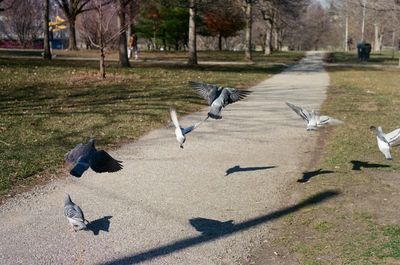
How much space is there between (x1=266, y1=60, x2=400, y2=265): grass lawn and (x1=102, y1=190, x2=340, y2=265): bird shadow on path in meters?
0.13

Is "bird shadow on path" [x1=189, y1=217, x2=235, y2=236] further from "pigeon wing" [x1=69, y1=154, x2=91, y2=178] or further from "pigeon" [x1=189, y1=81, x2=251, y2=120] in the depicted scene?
"pigeon wing" [x1=69, y1=154, x2=91, y2=178]

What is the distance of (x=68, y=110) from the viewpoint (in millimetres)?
10664

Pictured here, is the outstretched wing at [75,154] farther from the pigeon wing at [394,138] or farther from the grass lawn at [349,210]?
the pigeon wing at [394,138]

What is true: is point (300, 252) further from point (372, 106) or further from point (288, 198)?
point (372, 106)

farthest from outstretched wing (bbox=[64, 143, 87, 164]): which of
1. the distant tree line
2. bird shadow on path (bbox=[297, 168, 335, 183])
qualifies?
the distant tree line

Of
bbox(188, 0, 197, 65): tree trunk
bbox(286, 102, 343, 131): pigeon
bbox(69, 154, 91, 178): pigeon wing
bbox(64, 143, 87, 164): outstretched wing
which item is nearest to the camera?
bbox(69, 154, 91, 178): pigeon wing

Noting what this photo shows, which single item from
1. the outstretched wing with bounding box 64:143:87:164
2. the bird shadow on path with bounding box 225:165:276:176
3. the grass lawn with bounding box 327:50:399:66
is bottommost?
the bird shadow on path with bounding box 225:165:276:176

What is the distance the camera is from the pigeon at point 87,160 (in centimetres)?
336

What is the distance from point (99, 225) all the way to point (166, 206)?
79cm

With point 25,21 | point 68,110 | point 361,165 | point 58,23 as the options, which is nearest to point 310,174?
point 361,165

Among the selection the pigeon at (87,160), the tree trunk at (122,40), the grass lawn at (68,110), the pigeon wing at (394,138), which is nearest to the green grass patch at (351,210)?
the pigeon wing at (394,138)

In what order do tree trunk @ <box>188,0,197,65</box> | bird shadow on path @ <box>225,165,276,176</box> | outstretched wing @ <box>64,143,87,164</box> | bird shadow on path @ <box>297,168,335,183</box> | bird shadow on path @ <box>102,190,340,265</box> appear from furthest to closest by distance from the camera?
tree trunk @ <box>188,0,197,65</box>
bird shadow on path @ <box>225,165,276,176</box>
bird shadow on path @ <box>297,168,335,183</box>
bird shadow on path @ <box>102,190,340,265</box>
outstretched wing @ <box>64,143,87,164</box>

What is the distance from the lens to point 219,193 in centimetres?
561

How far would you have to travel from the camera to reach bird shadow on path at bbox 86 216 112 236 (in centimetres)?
452
